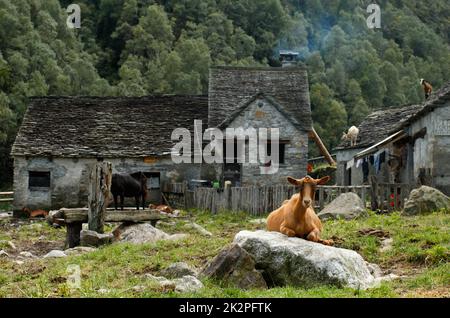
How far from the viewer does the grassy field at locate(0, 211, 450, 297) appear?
738 centimetres

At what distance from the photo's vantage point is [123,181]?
76.6 ft

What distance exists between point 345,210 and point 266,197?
6.05 meters

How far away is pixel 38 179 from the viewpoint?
2722 cm

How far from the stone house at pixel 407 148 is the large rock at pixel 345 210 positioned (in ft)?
15.7

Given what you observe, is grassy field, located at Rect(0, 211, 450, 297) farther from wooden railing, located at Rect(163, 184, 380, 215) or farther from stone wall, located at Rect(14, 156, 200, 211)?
stone wall, located at Rect(14, 156, 200, 211)

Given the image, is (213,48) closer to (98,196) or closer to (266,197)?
(266,197)

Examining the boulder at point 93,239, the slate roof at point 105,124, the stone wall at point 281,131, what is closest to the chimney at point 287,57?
the slate roof at point 105,124

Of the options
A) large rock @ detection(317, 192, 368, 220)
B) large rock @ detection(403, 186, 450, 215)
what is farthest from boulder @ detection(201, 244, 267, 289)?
large rock @ detection(403, 186, 450, 215)

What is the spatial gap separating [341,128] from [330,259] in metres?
52.8

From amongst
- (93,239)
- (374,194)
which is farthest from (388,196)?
(93,239)

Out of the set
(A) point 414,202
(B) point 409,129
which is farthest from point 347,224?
(B) point 409,129

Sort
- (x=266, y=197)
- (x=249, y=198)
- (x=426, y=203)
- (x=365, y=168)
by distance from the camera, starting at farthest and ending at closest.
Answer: (x=365, y=168), (x=249, y=198), (x=266, y=197), (x=426, y=203)

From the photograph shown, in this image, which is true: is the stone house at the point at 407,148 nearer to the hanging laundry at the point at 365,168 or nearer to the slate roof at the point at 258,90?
the hanging laundry at the point at 365,168
